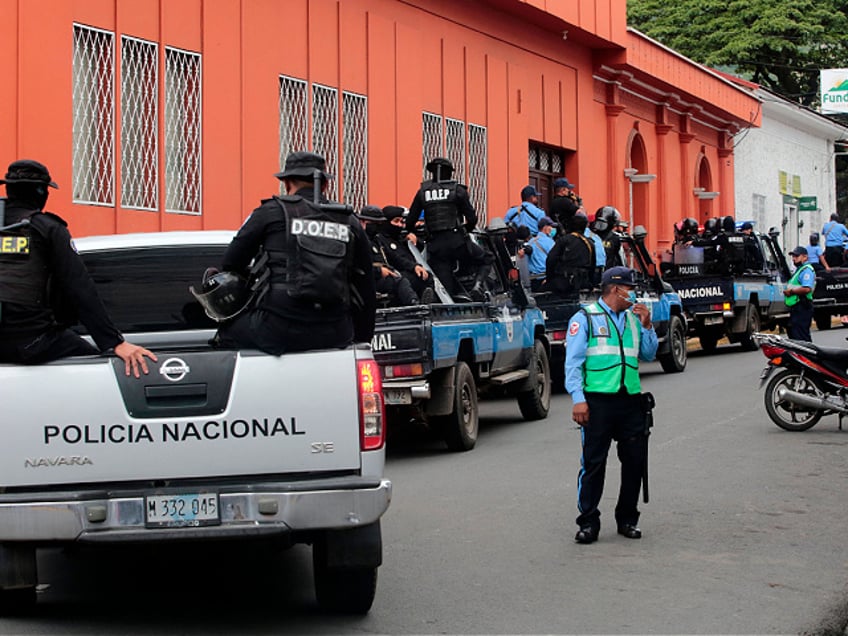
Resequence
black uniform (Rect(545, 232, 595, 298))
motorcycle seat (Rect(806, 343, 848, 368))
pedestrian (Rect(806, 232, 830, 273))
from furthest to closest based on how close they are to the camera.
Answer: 1. pedestrian (Rect(806, 232, 830, 273))
2. black uniform (Rect(545, 232, 595, 298))
3. motorcycle seat (Rect(806, 343, 848, 368))

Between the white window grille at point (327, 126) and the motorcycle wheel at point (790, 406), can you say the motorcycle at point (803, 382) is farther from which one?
the white window grille at point (327, 126)

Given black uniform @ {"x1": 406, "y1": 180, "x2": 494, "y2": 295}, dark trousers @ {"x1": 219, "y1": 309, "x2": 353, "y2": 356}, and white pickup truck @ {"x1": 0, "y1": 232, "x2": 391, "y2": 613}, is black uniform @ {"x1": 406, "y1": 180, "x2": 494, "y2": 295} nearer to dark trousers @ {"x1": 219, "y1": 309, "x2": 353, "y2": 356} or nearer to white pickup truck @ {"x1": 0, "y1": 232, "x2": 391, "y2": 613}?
dark trousers @ {"x1": 219, "y1": 309, "x2": 353, "y2": 356}

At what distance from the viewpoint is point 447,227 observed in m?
14.6

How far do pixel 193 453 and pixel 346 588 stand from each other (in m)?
1.12

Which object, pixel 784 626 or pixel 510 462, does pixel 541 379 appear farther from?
pixel 784 626

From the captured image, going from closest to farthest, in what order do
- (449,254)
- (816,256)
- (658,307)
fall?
(449,254)
(658,307)
(816,256)

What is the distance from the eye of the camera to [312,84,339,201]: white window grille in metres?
21.1

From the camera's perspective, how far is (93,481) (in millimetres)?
6312

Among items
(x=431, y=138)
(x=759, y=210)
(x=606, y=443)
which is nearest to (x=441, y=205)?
(x=606, y=443)

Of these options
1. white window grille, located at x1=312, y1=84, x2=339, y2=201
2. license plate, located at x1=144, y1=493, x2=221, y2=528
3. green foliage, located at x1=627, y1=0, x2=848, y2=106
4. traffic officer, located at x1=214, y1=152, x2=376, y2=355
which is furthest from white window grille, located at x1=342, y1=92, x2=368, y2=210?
green foliage, located at x1=627, y1=0, x2=848, y2=106

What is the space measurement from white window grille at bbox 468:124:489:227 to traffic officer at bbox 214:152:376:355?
19047 mm

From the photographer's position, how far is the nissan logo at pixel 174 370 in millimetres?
6387

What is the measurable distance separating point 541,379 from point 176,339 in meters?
8.48

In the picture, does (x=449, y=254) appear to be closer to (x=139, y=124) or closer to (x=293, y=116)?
(x=139, y=124)
